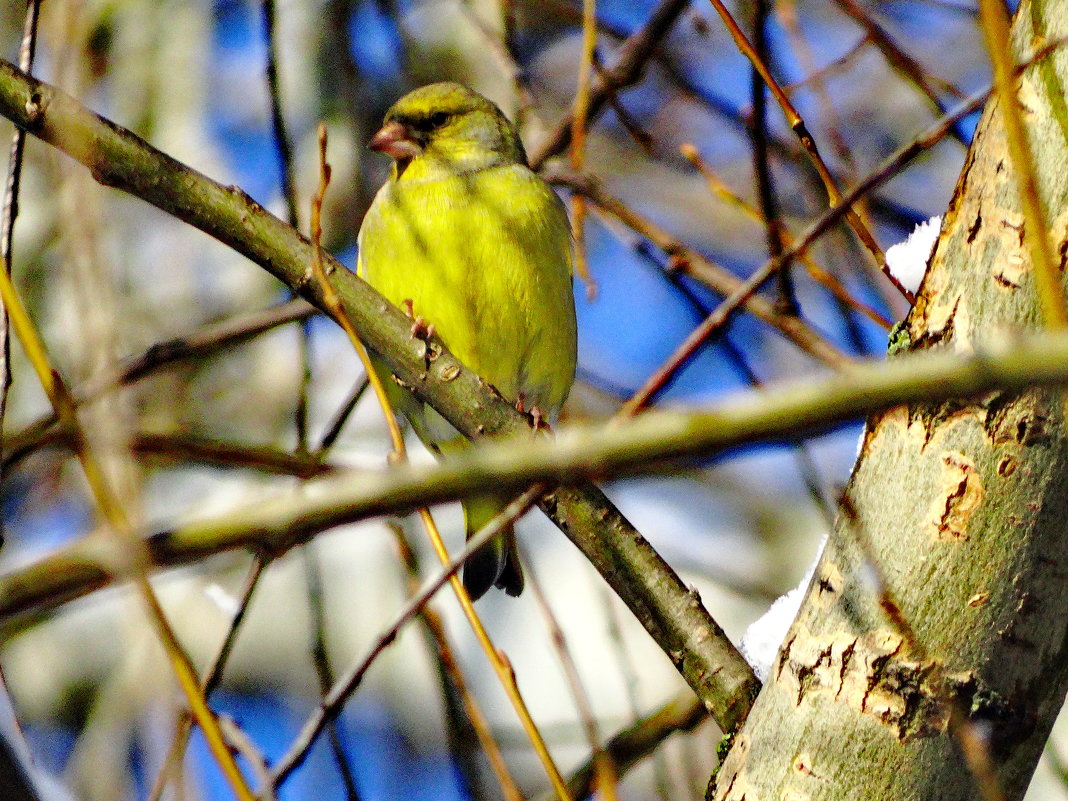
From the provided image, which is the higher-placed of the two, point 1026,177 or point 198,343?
point 198,343

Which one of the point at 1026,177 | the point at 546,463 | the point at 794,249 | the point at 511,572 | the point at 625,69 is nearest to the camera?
the point at 546,463

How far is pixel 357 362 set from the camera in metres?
5.36

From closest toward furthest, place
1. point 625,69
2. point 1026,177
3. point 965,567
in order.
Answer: point 1026,177, point 965,567, point 625,69

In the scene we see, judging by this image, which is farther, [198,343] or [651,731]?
→ [651,731]

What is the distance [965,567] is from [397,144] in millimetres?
2709

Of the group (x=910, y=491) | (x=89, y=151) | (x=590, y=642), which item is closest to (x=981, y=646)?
(x=910, y=491)

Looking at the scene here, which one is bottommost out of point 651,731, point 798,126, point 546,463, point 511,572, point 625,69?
point 546,463

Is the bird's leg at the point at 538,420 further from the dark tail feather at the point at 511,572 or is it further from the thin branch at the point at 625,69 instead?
the thin branch at the point at 625,69

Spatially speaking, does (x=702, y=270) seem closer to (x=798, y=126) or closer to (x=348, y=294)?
(x=798, y=126)

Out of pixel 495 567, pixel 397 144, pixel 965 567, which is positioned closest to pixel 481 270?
pixel 397 144

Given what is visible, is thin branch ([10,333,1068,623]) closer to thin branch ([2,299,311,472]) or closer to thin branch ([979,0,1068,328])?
thin branch ([979,0,1068,328])

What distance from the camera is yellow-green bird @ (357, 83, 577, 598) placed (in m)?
3.36

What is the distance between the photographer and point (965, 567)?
162 cm

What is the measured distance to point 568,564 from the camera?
505cm
